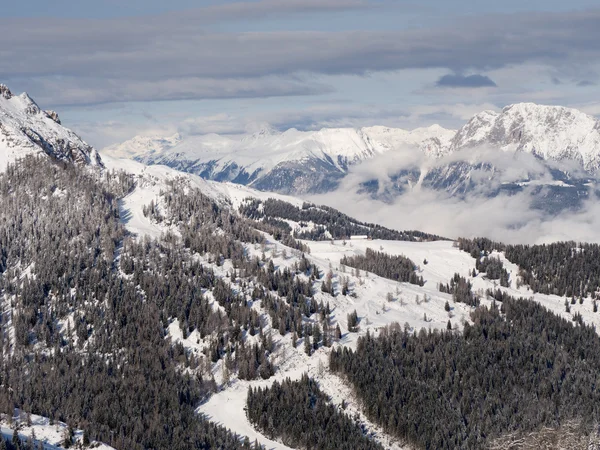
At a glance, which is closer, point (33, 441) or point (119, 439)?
point (33, 441)

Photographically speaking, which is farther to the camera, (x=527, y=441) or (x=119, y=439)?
(x=119, y=439)

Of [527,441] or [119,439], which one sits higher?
[527,441]

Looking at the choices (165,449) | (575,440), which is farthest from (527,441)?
(165,449)

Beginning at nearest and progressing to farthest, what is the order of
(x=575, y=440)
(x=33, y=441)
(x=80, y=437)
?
(x=575, y=440)
(x=33, y=441)
(x=80, y=437)

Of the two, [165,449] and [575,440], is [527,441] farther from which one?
[165,449]

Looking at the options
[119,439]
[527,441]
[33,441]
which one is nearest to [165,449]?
[119,439]

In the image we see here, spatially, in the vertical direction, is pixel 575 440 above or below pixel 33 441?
above

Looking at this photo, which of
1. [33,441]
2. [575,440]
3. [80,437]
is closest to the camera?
[575,440]

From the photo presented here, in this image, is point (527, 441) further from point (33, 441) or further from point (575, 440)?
point (33, 441)
